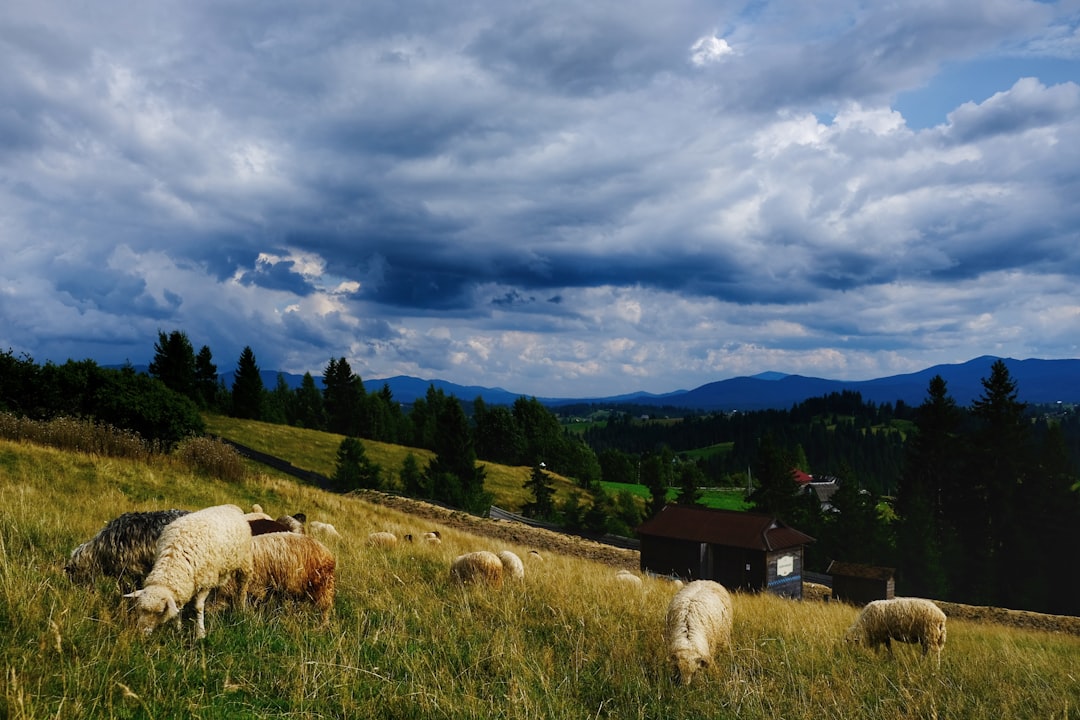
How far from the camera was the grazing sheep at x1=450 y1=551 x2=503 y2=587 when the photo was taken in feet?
34.3

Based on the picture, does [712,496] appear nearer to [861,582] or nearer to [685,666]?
[861,582]

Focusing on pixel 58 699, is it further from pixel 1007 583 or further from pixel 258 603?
pixel 1007 583

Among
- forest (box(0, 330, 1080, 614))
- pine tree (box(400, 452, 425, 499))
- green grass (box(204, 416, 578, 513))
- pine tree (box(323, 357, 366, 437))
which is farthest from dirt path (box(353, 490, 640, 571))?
pine tree (box(323, 357, 366, 437))

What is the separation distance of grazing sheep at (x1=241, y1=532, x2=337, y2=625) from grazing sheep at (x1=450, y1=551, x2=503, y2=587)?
10.5ft

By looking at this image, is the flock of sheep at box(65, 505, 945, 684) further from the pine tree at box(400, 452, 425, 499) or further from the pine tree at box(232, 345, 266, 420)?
the pine tree at box(232, 345, 266, 420)

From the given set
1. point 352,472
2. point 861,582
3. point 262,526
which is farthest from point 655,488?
point 262,526

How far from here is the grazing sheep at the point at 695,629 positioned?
6867 mm

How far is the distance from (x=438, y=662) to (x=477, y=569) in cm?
459

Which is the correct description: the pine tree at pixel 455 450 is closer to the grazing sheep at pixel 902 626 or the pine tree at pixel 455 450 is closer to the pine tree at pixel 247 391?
the pine tree at pixel 247 391

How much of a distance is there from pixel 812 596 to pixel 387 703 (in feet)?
137

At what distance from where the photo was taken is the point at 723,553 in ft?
117

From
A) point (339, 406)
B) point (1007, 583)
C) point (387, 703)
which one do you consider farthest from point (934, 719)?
point (339, 406)

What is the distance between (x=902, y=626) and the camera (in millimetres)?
9414

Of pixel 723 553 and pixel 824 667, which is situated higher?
pixel 824 667
